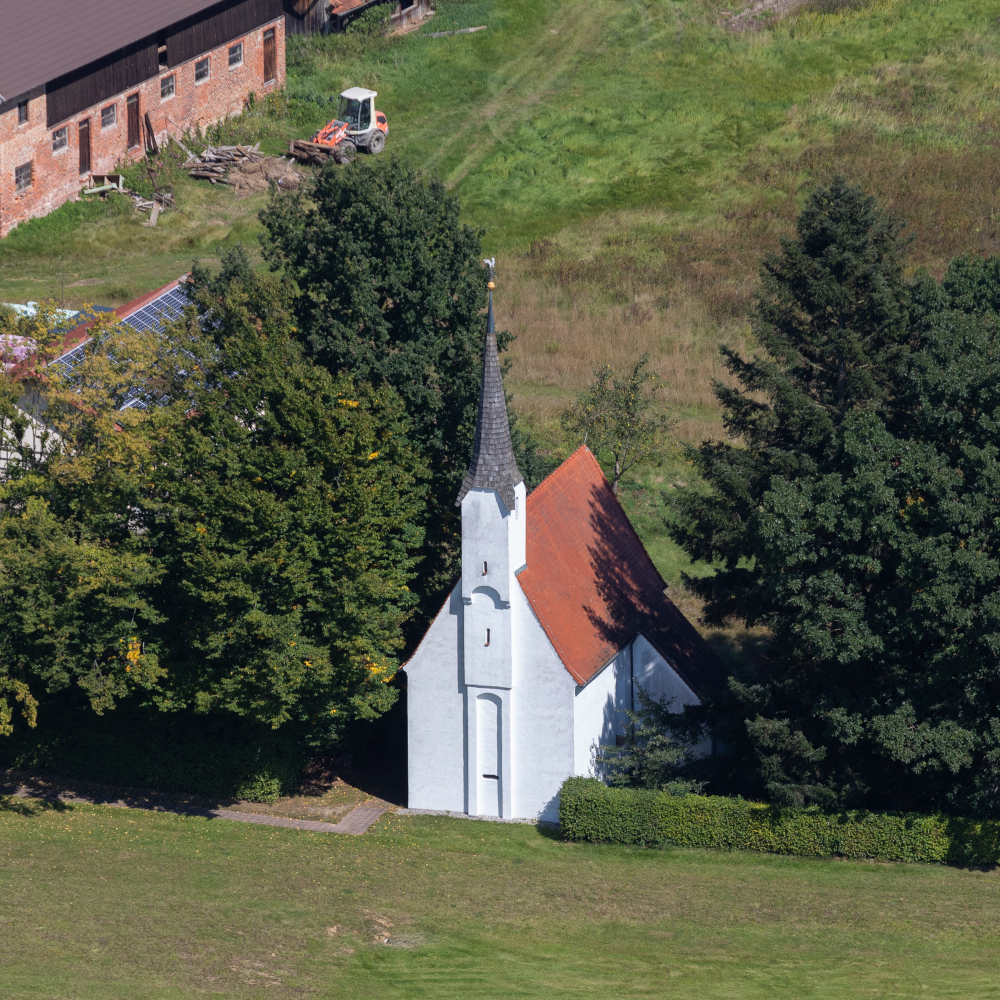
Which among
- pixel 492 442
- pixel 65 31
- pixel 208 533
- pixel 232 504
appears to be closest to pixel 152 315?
pixel 208 533

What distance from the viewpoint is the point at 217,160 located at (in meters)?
82.2

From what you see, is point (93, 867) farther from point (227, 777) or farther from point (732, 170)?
point (732, 170)

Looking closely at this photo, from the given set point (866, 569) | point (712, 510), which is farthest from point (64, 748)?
point (866, 569)

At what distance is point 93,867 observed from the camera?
132 feet

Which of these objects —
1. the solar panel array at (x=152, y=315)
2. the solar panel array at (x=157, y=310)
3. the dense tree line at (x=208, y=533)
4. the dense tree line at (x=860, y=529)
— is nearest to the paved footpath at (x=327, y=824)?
the dense tree line at (x=208, y=533)

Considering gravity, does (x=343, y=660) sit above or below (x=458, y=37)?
below

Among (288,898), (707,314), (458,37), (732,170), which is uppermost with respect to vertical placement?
(458,37)

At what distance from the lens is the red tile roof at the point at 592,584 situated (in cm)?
4384

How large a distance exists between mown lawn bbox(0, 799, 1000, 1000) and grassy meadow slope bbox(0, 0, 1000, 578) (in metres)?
21.8

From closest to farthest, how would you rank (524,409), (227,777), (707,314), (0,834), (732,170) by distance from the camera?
(0,834) < (227,777) < (524,409) < (707,314) < (732,170)

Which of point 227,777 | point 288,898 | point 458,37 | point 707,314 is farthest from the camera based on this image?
point 458,37

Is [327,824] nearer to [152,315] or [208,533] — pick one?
[208,533]

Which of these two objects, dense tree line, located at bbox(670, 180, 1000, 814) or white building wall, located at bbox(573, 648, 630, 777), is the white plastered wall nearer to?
white building wall, located at bbox(573, 648, 630, 777)

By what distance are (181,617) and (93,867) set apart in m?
7.79
